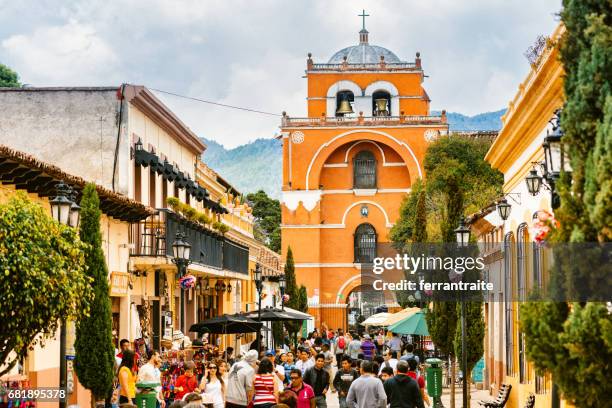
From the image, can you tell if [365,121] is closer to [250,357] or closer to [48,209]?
[48,209]

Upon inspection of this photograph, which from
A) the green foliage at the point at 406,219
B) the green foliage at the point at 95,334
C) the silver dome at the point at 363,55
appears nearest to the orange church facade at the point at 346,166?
the silver dome at the point at 363,55

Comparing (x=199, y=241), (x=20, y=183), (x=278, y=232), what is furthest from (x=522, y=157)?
(x=278, y=232)

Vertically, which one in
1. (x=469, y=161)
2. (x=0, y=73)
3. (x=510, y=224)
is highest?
(x=0, y=73)

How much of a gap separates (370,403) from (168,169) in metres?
16.6

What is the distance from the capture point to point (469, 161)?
5753cm

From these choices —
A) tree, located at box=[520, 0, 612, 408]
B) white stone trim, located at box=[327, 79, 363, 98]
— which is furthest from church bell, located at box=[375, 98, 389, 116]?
tree, located at box=[520, 0, 612, 408]

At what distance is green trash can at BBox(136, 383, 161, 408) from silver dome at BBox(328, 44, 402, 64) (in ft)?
182

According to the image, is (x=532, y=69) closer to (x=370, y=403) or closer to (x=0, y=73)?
(x=370, y=403)

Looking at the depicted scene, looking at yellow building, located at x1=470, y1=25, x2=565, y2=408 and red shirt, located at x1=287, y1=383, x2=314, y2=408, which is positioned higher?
yellow building, located at x1=470, y1=25, x2=565, y2=408

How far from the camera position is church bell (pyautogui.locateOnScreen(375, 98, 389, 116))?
67.2 metres

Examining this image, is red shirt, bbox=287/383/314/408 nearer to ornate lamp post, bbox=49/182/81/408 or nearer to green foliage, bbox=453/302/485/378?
ornate lamp post, bbox=49/182/81/408

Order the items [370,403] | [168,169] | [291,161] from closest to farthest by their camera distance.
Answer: [370,403] → [168,169] → [291,161]

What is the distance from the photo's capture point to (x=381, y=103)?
67438 mm

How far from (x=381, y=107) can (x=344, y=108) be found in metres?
2.27
